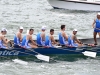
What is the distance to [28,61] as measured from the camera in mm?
21203

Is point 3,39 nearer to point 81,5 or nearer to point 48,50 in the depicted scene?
point 48,50

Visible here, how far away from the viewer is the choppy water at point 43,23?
2028 centimetres

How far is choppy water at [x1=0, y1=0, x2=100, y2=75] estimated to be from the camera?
798 inches

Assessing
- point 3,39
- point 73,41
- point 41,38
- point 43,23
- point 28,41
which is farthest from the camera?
point 43,23

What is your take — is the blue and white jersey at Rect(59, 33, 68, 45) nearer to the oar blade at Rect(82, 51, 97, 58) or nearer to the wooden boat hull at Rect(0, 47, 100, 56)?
the wooden boat hull at Rect(0, 47, 100, 56)

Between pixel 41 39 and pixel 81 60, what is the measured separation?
2.36 meters

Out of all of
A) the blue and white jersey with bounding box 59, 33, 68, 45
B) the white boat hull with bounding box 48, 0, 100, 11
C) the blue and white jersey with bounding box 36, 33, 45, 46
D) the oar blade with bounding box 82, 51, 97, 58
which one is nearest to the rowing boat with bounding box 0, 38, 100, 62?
the oar blade with bounding box 82, 51, 97, 58

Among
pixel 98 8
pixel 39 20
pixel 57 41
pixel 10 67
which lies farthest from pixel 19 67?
pixel 98 8

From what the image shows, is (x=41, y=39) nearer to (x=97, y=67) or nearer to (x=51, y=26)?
(x=97, y=67)

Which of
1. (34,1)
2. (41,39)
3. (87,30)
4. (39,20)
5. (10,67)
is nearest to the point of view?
(10,67)

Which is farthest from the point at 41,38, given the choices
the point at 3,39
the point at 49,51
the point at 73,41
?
the point at 3,39

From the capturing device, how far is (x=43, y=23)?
117 feet

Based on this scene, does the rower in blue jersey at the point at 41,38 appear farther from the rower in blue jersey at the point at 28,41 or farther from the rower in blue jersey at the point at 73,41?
the rower in blue jersey at the point at 73,41

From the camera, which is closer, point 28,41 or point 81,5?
point 28,41
